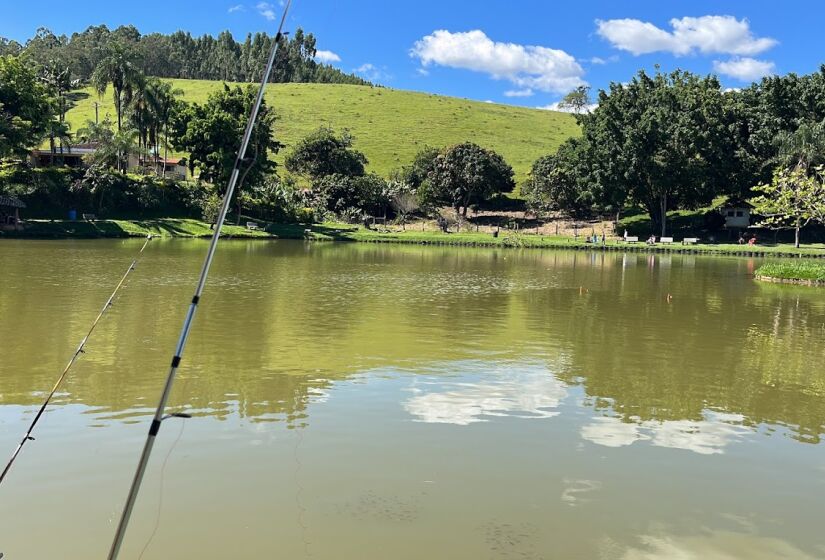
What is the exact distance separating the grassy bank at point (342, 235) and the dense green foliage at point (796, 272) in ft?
94.9

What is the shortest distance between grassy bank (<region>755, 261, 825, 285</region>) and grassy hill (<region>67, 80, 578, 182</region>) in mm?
77463

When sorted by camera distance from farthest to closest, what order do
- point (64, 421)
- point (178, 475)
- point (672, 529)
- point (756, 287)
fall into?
1. point (756, 287)
2. point (64, 421)
3. point (178, 475)
4. point (672, 529)

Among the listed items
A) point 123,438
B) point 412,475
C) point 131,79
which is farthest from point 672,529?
point 131,79

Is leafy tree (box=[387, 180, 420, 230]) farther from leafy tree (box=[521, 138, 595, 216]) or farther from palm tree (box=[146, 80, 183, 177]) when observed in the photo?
palm tree (box=[146, 80, 183, 177])

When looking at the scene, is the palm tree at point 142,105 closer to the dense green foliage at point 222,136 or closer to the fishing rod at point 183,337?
the dense green foliage at point 222,136

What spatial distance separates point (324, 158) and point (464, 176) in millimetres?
21905

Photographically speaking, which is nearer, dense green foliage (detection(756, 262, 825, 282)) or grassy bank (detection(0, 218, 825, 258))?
dense green foliage (detection(756, 262, 825, 282))

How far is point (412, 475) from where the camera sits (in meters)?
8.27

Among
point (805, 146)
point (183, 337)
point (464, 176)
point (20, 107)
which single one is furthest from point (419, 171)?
point (183, 337)

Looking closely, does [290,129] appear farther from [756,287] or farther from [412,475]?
[412,475]

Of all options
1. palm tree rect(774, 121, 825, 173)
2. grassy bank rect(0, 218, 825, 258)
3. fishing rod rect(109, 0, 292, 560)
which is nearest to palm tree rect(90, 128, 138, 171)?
grassy bank rect(0, 218, 825, 258)

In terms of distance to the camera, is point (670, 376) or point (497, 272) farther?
point (497, 272)

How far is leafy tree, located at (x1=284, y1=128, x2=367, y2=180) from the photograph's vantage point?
100938mm

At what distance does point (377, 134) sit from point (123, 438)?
12604 centimetres
